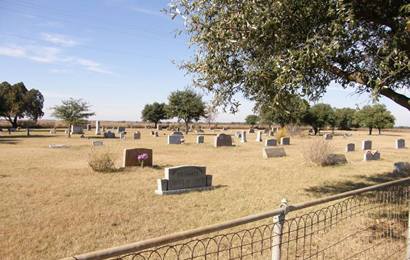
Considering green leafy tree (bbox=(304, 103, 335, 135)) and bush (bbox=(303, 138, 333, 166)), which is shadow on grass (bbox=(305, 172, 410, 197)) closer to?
bush (bbox=(303, 138, 333, 166))

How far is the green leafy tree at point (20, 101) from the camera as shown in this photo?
77.4 m

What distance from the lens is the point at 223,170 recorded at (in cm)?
1789

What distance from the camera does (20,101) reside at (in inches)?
3150

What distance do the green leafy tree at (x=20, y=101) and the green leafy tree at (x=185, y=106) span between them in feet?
113

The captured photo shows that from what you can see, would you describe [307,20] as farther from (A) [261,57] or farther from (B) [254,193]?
(B) [254,193]

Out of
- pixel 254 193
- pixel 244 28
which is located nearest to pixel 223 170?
pixel 254 193

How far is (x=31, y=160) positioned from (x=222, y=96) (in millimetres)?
13681

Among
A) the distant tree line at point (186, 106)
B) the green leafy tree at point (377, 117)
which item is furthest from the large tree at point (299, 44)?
the green leafy tree at point (377, 117)

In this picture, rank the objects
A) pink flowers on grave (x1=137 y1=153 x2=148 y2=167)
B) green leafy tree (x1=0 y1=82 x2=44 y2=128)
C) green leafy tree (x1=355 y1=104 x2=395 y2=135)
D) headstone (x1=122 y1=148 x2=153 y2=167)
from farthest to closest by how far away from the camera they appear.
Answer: green leafy tree (x1=0 y1=82 x2=44 y2=128) < green leafy tree (x1=355 y1=104 x2=395 y2=135) < pink flowers on grave (x1=137 y1=153 x2=148 y2=167) < headstone (x1=122 y1=148 x2=153 y2=167)

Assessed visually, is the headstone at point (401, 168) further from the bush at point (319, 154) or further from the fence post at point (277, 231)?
the fence post at point (277, 231)

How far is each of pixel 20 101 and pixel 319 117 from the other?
192 feet

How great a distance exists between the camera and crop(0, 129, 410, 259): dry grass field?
7.57 m

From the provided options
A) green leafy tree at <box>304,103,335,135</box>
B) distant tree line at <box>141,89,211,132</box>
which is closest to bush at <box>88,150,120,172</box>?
distant tree line at <box>141,89,211,132</box>

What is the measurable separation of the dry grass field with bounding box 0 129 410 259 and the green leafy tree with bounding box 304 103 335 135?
54251 mm
